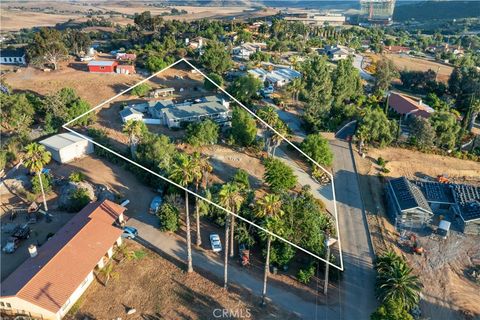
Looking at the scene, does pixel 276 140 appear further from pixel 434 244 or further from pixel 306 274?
pixel 434 244

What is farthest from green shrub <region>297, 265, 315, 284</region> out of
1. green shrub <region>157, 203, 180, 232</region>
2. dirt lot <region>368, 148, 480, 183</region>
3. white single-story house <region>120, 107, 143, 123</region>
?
white single-story house <region>120, 107, 143, 123</region>

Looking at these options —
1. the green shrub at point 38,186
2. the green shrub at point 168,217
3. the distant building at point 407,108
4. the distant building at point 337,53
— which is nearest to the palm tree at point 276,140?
the green shrub at point 168,217

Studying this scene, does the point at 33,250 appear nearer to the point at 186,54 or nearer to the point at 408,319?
the point at 408,319

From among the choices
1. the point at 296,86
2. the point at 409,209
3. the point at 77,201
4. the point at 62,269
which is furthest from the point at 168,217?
the point at 296,86

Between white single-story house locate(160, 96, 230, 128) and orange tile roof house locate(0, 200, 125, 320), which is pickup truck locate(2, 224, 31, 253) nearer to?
orange tile roof house locate(0, 200, 125, 320)

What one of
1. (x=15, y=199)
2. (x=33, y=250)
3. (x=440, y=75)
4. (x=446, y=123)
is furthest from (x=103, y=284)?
(x=440, y=75)
